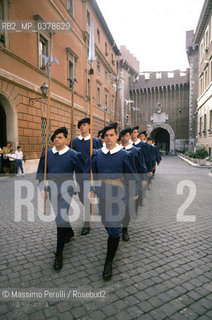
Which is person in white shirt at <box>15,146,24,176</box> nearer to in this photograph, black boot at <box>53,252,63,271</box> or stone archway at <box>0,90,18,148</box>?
stone archway at <box>0,90,18,148</box>

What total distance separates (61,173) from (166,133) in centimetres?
4496

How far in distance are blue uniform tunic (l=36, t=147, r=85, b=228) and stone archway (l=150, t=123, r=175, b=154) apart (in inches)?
1547

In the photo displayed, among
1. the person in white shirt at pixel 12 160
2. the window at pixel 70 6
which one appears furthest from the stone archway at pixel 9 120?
the window at pixel 70 6

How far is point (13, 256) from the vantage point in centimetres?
331

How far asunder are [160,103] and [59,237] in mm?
42168

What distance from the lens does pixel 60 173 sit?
127 inches

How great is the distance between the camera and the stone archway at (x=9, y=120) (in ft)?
36.7

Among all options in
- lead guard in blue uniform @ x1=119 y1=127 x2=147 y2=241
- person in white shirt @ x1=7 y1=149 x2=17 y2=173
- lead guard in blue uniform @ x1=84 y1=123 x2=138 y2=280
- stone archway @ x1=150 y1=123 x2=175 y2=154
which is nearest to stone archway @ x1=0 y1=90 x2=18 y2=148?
person in white shirt @ x1=7 y1=149 x2=17 y2=173

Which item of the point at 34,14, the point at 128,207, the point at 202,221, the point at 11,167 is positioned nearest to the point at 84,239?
the point at 128,207

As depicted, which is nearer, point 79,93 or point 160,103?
point 79,93

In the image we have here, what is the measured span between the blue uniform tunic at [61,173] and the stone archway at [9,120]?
346 inches

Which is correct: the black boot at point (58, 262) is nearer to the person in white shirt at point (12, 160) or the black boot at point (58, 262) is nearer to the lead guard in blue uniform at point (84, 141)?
the lead guard in blue uniform at point (84, 141)

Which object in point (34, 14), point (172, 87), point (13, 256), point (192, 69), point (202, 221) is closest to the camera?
point (13, 256)

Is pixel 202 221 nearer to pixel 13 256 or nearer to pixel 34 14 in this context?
pixel 13 256
